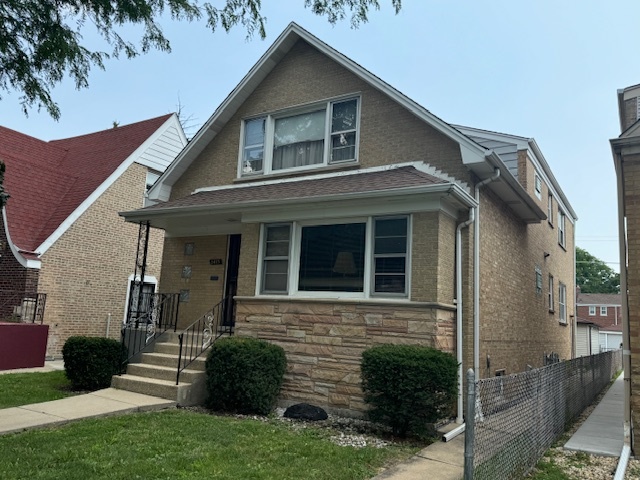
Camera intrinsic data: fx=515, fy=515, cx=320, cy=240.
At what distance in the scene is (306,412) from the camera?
319 inches

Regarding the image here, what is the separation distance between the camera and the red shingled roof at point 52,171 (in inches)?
585

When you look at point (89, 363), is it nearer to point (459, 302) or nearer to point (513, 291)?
point (459, 302)

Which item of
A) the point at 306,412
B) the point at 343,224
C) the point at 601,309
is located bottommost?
the point at 306,412

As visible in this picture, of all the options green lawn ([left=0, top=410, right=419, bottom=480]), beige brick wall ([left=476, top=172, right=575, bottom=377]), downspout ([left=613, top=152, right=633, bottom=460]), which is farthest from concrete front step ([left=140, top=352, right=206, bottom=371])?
downspout ([left=613, top=152, right=633, bottom=460])

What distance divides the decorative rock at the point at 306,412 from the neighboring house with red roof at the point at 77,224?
9230mm

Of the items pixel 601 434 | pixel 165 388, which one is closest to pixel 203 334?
pixel 165 388

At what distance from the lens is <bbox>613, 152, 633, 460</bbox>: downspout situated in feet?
22.2

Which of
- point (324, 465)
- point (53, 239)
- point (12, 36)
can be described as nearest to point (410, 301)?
point (324, 465)

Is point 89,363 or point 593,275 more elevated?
point 593,275

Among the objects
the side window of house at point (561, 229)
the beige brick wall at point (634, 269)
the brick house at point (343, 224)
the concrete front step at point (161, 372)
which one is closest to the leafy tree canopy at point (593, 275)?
the side window of house at point (561, 229)

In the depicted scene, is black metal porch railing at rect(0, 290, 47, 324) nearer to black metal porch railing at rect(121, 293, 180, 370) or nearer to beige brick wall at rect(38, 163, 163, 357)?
beige brick wall at rect(38, 163, 163, 357)

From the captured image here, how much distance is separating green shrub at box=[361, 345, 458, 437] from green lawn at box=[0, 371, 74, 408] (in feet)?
18.4

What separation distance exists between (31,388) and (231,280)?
438 cm

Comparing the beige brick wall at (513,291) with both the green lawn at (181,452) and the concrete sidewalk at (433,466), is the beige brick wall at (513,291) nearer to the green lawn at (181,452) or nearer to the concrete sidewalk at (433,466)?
the concrete sidewalk at (433,466)
